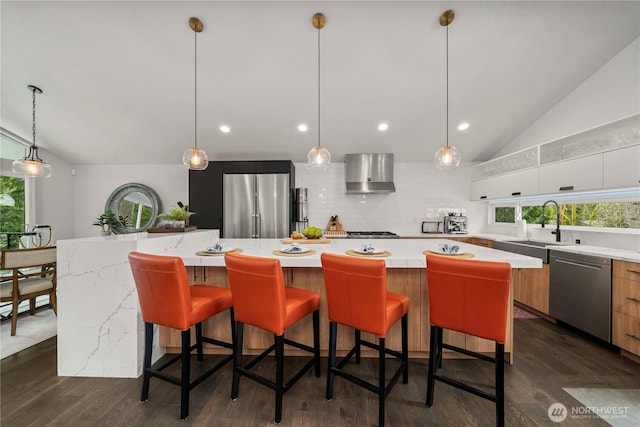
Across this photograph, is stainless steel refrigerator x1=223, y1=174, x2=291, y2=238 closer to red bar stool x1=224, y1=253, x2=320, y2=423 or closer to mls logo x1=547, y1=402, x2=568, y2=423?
red bar stool x1=224, y1=253, x2=320, y2=423

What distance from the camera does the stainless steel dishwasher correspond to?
7.63 feet

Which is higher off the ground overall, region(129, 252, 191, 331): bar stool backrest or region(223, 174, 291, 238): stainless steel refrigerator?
region(223, 174, 291, 238): stainless steel refrigerator

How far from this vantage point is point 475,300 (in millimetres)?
1390

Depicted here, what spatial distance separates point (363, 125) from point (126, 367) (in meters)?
3.79

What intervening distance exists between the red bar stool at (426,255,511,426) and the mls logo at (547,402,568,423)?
1.57ft

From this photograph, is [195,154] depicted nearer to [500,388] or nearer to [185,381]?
[185,381]

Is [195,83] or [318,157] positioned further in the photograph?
[195,83]

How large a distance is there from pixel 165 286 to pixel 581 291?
3581mm

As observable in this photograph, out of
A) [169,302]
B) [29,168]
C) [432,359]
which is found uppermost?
[29,168]

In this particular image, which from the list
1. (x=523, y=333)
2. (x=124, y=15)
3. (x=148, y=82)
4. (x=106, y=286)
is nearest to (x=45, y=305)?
(x=106, y=286)

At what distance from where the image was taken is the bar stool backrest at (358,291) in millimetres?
1415

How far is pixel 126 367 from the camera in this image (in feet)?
6.39

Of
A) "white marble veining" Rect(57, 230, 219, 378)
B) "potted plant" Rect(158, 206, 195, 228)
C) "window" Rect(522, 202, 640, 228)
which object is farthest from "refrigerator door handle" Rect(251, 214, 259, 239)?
"window" Rect(522, 202, 640, 228)
